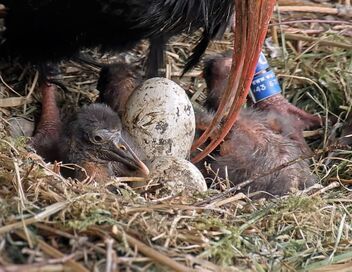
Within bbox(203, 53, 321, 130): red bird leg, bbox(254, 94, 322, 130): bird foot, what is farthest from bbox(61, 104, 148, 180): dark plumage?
bbox(254, 94, 322, 130): bird foot

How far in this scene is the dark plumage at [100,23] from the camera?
2.69m

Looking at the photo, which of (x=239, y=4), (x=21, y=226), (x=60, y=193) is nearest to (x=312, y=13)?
(x=239, y=4)

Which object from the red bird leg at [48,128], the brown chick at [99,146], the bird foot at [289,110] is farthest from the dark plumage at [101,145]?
the bird foot at [289,110]

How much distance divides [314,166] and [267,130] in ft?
0.59

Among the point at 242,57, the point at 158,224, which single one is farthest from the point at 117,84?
the point at 158,224

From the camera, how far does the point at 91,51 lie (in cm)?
310

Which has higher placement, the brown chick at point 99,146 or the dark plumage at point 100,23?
the dark plumage at point 100,23

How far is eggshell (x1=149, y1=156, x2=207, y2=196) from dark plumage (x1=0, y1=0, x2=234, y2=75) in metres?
0.45

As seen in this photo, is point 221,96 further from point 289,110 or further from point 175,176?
point 175,176

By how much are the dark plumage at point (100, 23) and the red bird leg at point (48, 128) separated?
12cm

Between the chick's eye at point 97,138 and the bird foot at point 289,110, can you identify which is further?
the bird foot at point 289,110

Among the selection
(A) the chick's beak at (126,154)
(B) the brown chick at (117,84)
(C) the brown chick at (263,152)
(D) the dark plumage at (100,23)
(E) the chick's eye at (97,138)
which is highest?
(D) the dark plumage at (100,23)

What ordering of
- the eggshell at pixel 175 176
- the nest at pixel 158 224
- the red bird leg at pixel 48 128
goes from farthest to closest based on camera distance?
the red bird leg at pixel 48 128 < the eggshell at pixel 175 176 < the nest at pixel 158 224

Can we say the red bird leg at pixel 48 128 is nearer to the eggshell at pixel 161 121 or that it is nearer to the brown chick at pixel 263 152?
the eggshell at pixel 161 121
